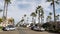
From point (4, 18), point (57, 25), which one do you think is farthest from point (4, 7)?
point (57, 25)

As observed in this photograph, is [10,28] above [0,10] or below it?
below

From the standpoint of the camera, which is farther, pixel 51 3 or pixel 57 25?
pixel 51 3

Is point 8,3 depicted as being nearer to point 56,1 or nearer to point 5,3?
point 5,3

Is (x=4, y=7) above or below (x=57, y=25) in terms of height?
above

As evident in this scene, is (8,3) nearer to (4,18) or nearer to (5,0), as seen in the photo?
(5,0)

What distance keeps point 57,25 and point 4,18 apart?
39.8 m

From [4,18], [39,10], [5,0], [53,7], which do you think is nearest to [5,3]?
[5,0]

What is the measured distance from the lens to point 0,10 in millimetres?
77125

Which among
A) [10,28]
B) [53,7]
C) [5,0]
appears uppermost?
[5,0]

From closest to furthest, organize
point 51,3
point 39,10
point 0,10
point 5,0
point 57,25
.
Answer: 1. point 57,25
2. point 51,3
3. point 0,10
4. point 5,0
5. point 39,10

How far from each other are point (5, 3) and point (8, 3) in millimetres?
2392

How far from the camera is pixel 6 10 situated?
80.8m

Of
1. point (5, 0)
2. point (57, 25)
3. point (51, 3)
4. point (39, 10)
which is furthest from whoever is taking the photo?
point (39, 10)

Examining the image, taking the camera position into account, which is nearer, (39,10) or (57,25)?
(57,25)
